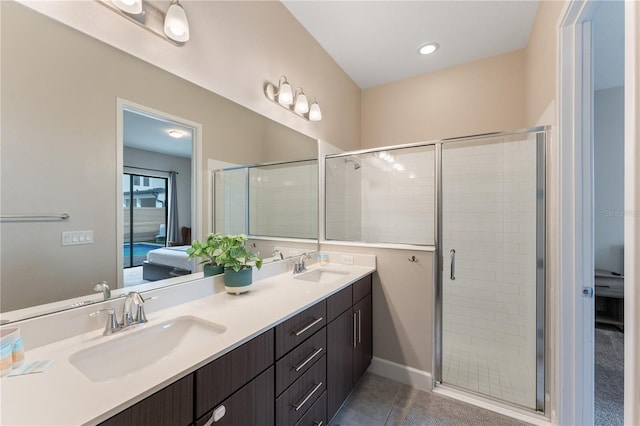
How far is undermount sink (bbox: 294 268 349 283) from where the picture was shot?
2016mm

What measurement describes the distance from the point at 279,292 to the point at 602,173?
2401 millimetres

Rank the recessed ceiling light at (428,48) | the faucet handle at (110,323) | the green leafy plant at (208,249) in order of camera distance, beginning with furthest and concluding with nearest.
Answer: the recessed ceiling light at (428,48) → the green leafy plant at (208,249) → the faucet handle at (110,323)

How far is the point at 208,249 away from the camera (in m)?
1.42

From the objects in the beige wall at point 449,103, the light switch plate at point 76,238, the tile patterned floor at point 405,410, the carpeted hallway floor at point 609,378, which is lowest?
the tile patterned floor at point 405,410

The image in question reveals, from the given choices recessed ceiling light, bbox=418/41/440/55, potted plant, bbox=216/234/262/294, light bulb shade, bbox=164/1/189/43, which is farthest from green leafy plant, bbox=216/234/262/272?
recessed ceiling light, bbox=418/41/440/55

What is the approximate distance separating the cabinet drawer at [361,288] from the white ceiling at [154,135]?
4.37 feet

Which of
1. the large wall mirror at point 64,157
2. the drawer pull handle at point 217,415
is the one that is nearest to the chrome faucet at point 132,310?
the large wall mirror at point 64,157

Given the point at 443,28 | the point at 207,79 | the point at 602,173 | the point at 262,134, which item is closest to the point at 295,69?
the point at 262,134

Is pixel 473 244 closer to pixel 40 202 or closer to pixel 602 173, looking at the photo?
pixel 602 173

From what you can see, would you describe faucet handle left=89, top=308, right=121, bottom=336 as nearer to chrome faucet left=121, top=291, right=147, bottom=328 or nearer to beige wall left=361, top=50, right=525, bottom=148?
chrome faucet left=121, top=291, right=147, bottom=328

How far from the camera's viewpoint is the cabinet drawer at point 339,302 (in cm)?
151

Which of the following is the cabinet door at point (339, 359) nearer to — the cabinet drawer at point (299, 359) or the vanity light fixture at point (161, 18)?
the cabinet drawer at point (299, 359)

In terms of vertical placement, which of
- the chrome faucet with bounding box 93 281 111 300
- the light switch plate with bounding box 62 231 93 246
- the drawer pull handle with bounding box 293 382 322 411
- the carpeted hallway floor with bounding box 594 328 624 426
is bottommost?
the carpeted hallway floor with bounding box 594 328 624 426

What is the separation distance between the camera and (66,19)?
945 millimetres
